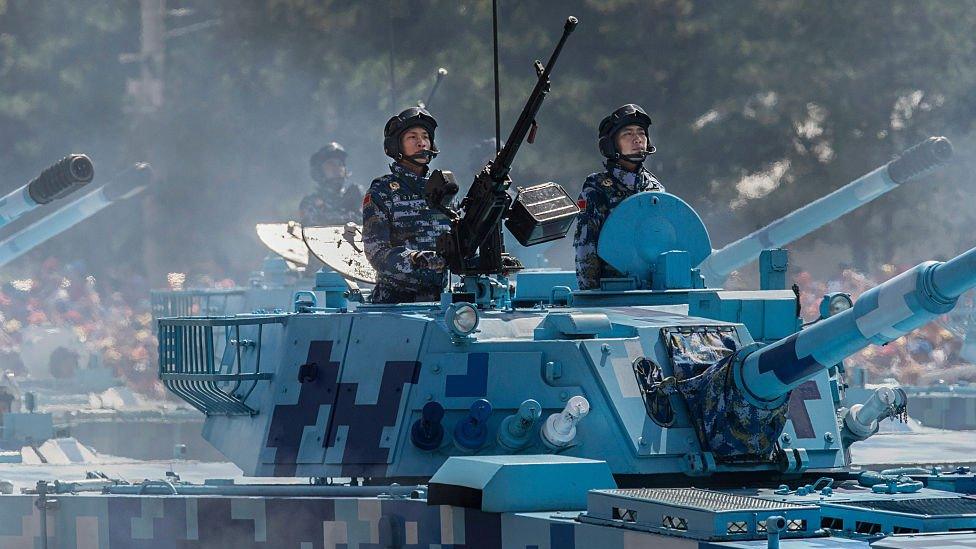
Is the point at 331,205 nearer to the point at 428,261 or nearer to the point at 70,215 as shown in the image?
the point at 70,215

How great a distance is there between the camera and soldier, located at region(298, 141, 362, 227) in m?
40.7

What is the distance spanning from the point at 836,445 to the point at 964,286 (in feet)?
12.6

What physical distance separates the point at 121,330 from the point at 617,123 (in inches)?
1261

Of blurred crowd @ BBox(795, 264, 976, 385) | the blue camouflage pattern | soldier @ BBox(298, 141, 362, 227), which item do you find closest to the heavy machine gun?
the blue camouflage pattern

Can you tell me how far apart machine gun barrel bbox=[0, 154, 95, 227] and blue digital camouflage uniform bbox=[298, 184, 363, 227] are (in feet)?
17.7

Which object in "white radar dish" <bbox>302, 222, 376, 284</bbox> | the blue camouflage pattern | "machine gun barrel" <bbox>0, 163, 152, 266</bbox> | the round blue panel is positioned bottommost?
the blue camouflage pattern

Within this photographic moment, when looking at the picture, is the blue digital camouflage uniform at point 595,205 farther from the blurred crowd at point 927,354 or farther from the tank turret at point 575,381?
the blurred crowd at point 927,354

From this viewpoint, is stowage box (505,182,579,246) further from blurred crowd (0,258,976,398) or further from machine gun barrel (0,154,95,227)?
blurred crowd (0,258,976,398)

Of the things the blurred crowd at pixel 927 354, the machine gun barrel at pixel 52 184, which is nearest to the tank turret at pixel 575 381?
the machine gun barrel at pixel 52 184

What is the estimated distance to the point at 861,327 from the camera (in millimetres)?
16516

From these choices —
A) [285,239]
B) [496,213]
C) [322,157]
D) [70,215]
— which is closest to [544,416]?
[496,213]

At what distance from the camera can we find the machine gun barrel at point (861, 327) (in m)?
15.6

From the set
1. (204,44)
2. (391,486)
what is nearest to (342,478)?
(391,486)

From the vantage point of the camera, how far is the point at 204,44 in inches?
2136
